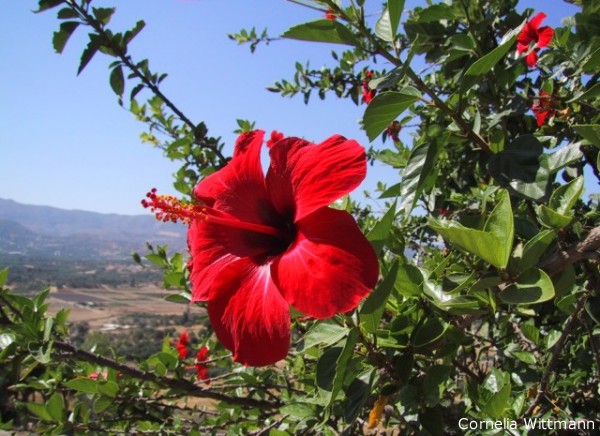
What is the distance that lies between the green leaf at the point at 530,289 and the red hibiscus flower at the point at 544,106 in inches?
35.9

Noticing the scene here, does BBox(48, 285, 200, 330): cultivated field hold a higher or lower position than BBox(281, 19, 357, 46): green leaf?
lower

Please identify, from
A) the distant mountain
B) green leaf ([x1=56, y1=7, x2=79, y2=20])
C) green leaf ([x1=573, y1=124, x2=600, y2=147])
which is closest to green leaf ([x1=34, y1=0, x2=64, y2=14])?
green leaf ([x1=56, y1=7, x2=79, y2=20])

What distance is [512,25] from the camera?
1683 millimetres

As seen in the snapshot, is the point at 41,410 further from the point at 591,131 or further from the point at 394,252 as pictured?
the point at 591,131

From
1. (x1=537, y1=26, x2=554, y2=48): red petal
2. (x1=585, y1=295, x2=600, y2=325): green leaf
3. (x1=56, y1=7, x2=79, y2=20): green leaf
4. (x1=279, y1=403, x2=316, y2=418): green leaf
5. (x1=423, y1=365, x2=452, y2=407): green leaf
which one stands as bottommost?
(x1=279, y1=403, x2=316, y2=418): green leaf

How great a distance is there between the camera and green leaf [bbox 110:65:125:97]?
1819 millimetres

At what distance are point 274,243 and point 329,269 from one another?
29 centimetres

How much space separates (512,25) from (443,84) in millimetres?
497

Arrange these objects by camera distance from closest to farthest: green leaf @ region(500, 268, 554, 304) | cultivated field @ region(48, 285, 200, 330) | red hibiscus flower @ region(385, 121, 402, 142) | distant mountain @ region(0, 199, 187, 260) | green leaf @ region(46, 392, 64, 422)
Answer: green leaf @ region(500, 268, 554, 304)
green leaf @ region(46, 392, 64, 422)
red hibiscus flower @ region(385, 121, 402, 142)
cultivated field @ region(48, 285, 200, 330)
distant mountain @ region(0, 199, 187, 260)

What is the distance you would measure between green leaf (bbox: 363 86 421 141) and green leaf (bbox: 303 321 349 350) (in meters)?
0.41

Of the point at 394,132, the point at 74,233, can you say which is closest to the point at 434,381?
the point at 394,132

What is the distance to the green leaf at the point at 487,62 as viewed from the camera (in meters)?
0.83

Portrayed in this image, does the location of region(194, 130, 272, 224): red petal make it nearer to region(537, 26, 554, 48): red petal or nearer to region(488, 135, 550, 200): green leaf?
region(488, 135, 550, 200): green leaf

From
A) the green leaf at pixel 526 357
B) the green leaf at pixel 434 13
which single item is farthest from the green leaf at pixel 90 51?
the green leaf at pixel 526 357
